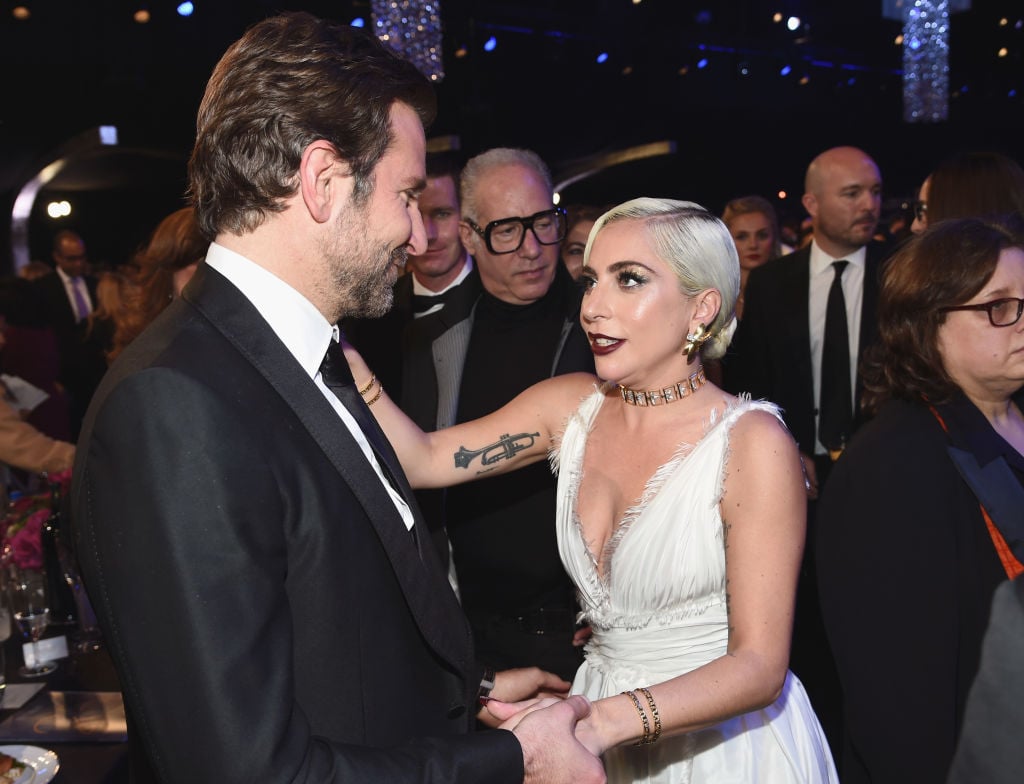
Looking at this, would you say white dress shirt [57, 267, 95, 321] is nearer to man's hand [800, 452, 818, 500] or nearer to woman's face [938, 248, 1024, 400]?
man's hand [800, 452, 818, 500]

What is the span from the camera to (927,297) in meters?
2.23

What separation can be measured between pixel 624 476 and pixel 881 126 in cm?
1069

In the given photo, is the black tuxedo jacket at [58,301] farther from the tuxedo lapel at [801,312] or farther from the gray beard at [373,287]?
the gray beard at [373,287]

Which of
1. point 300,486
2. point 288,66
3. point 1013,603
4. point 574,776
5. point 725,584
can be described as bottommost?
point 574,776

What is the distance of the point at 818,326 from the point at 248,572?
3.65 metres

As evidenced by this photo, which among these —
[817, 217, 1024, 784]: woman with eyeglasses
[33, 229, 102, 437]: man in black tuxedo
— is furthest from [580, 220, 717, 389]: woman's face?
[33, 229, 102, 437]: man in black tuxedo

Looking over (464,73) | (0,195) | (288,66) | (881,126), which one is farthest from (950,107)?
(288,66)

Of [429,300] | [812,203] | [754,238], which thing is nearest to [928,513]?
[429,300]

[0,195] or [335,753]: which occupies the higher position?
[0,195]

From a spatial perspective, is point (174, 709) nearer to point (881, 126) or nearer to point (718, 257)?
point (718, 257)

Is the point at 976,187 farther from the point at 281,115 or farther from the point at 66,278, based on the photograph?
the point at 66,278

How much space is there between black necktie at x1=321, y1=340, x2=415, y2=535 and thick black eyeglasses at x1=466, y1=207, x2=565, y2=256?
163 centimetres

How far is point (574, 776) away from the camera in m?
1.36

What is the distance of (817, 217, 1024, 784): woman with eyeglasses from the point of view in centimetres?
199
